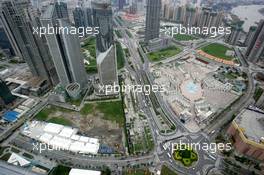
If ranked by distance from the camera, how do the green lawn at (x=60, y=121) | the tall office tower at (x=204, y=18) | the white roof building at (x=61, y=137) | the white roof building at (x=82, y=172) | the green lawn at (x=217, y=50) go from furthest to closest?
the tall office tower at (x=204, y=18) < the green lawn at (x=217, y=50) < the green lawn at (x=60, y=121) < the white roof building at (x=61, y=137) < the white roof building at (x=82, y=172)

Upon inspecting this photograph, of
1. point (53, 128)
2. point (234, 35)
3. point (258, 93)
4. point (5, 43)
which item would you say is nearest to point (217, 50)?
point (234, 35)

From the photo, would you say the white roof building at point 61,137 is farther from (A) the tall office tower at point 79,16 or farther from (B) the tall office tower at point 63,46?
(A) the tall office tower at point 79,16

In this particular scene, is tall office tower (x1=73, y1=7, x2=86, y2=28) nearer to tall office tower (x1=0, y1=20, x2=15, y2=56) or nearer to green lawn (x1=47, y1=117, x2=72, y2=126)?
tall office tower (x1=0, y1=20, x2=15, y2=56)

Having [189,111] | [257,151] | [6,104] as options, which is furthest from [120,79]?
[257,151]

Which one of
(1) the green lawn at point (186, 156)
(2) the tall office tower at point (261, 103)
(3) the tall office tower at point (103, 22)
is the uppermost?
(3) the tall office tower at point (103, 22)

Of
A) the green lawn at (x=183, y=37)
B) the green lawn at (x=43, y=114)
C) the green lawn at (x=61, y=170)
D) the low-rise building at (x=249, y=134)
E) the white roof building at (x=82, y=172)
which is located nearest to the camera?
the white roof building at (x=82, y=172)

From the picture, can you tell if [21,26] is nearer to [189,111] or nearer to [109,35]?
[109,35]

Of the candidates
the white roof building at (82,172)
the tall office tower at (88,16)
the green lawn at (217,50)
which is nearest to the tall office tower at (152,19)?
the green lawn at (217,50)
